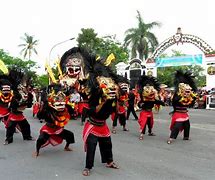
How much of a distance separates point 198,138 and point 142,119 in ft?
5.54

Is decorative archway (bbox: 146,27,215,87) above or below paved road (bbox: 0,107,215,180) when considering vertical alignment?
above

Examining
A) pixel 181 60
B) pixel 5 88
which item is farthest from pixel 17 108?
pixel 181 60

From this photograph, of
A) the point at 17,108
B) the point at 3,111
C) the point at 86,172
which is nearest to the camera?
A: the point at 86,172

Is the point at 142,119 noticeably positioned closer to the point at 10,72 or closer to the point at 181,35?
the point at 10,72

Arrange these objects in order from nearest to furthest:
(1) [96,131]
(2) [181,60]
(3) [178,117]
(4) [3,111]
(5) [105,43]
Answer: (1) [96,131]
(3) [178,117]
(4) [3,111]
(2) [181,60]
(5) [105,43]

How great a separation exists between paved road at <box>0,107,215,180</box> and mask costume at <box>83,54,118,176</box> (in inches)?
11.5

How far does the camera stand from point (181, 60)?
2816 centimetres

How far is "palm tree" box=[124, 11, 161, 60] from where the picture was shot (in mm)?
37938

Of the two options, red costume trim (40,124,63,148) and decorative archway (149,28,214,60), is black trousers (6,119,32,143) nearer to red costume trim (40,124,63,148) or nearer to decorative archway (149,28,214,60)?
red costume trim (40,124,63,148)

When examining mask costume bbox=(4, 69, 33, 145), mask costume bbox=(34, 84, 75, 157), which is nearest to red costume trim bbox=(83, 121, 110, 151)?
mask costume bbox=(34, 84, 75, 157)

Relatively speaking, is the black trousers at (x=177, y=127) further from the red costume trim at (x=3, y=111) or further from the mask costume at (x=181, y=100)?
the red costume trim at (x=3, y=111)

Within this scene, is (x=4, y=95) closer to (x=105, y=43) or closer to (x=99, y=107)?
(x=99, y=107)

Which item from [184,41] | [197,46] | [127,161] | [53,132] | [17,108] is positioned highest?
[184,41]

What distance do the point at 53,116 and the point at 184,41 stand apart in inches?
921
